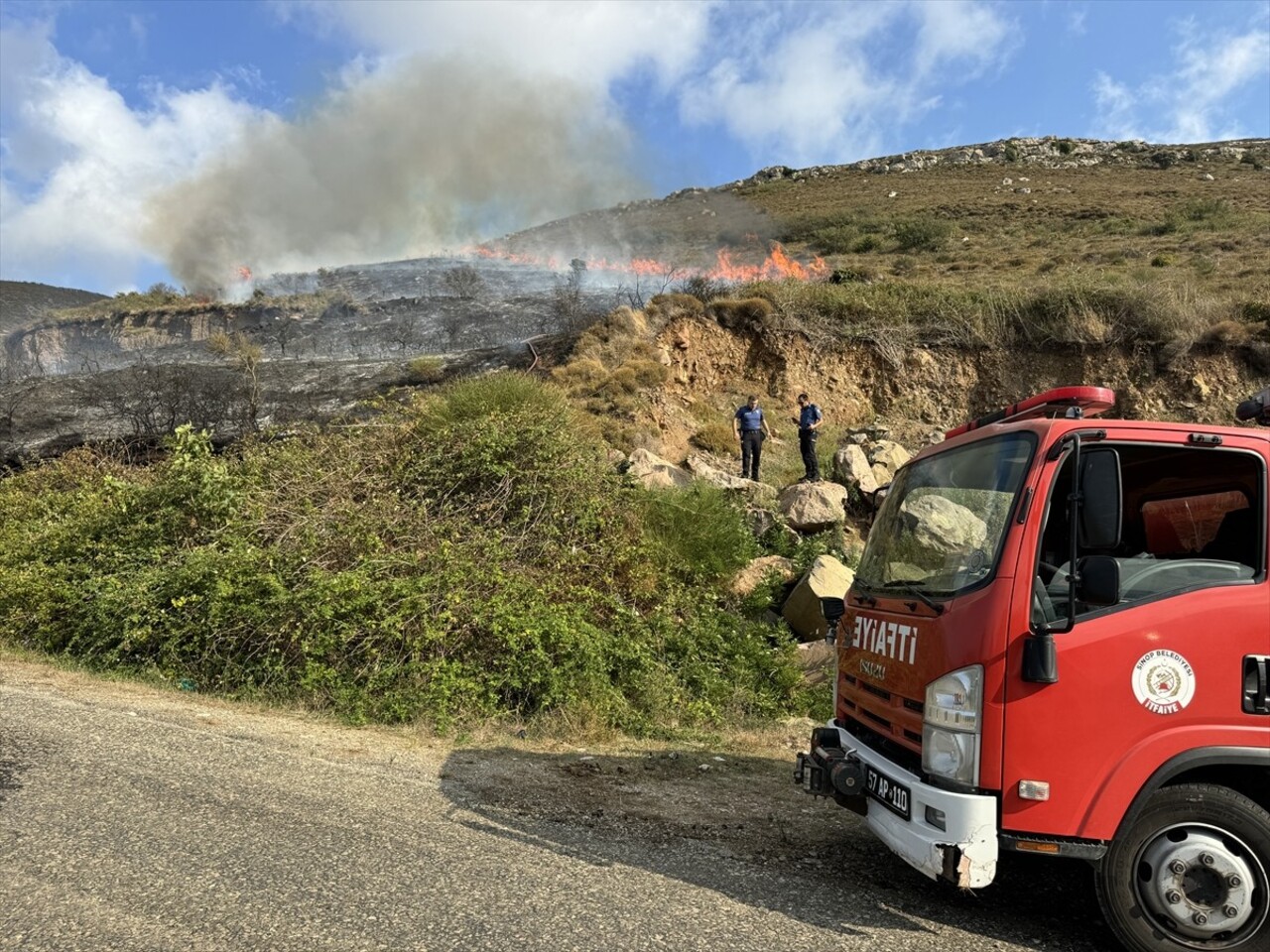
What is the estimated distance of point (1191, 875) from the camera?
3.19 m

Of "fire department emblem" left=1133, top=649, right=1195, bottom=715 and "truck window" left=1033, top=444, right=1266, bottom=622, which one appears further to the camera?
"truck window" left=1033, top=444, right=1266, bottom=622

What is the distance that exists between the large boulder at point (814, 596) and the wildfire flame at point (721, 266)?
58.6 ft

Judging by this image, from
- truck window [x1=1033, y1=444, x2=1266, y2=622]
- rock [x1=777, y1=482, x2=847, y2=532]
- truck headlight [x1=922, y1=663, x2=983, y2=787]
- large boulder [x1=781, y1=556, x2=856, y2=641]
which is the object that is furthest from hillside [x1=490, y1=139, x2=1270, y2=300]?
truck headlight [x1=922, y1=663, x2=983, y2=787]

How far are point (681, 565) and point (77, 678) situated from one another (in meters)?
6.20

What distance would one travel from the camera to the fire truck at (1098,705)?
3184 mm

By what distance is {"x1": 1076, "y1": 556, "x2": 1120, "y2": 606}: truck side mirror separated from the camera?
316 cm

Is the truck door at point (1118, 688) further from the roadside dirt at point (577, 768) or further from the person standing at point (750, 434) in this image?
the person standing at point (750, 434)

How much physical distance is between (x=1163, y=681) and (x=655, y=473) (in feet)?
31.1

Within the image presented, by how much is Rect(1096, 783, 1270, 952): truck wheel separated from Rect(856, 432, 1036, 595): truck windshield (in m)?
1.14

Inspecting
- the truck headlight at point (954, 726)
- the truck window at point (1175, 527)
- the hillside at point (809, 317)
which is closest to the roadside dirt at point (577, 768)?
the truck headlight at point (954, 726)

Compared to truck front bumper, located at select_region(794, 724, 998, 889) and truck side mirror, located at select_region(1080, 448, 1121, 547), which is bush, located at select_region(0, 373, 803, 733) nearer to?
truck front bumper, located at select_region(794, 724, 998, 889)

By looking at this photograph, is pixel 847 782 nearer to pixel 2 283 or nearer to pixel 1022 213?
pixel 1022 213

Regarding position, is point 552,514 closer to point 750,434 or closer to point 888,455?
point 750,434

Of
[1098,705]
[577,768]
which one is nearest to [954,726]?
[1098,705]
